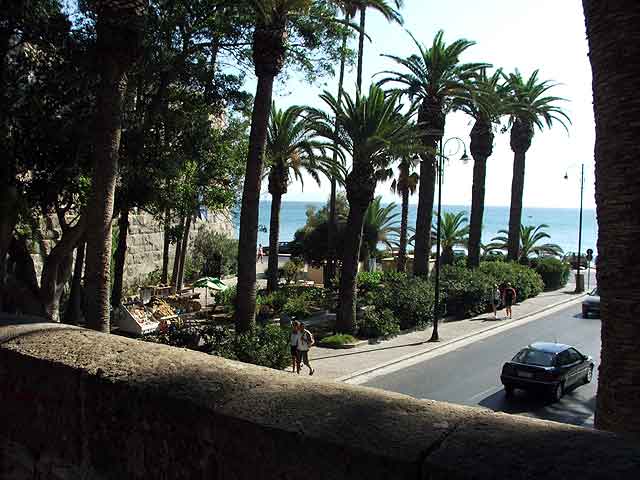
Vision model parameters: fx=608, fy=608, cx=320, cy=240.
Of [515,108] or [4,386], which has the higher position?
[515,108]

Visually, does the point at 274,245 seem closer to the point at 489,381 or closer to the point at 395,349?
the point at 395,349

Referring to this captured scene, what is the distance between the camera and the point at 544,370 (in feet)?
50.1

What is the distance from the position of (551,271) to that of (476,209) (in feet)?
33.8

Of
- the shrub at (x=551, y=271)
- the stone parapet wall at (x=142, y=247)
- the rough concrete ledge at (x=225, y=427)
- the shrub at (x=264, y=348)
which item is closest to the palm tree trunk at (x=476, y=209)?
the shrub at (x=551, y=271)

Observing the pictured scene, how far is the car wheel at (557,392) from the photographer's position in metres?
15.3

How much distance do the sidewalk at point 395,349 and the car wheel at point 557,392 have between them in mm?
5128

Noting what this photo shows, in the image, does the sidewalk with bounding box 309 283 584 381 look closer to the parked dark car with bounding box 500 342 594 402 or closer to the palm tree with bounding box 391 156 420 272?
the parked dark car with bounding box 500 342 594 402

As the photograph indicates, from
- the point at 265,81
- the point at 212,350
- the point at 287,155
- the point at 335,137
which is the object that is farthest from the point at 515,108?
the point at 212,350

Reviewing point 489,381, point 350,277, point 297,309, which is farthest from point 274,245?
point 489,381

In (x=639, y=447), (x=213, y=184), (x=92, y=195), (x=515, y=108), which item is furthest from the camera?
(x=515, y=108)

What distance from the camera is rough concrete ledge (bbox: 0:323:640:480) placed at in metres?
1.89

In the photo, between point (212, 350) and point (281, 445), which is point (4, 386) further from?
point (212, 350)

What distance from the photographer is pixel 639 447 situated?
1.84 m

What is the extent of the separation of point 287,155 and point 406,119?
8478 mm
